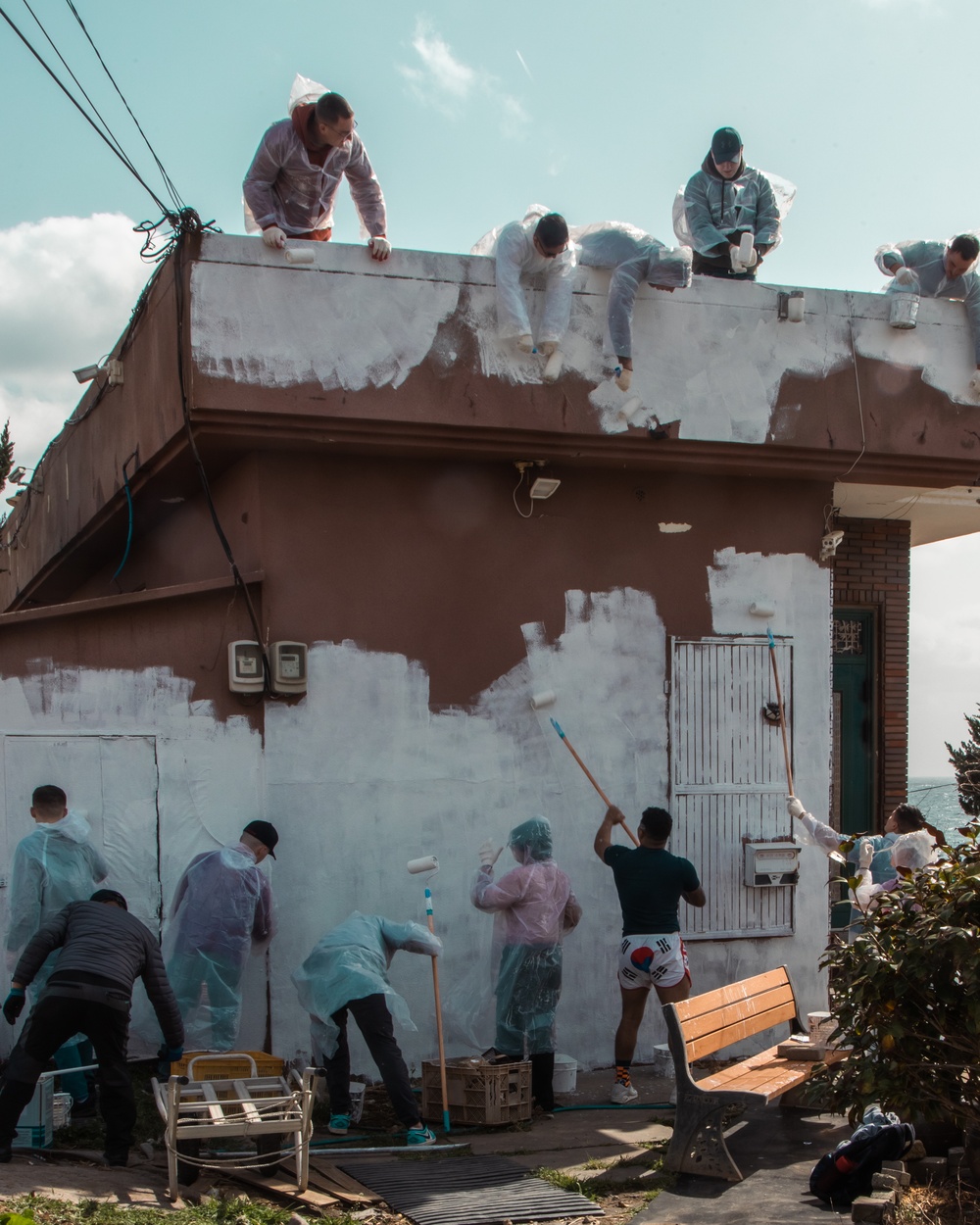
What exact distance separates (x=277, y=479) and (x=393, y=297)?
56.3 inches

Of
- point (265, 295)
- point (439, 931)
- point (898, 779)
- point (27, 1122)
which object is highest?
point (265, 295)

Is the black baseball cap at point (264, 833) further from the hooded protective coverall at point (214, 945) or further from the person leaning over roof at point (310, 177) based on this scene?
the person leaning over roof at point (310, 177)

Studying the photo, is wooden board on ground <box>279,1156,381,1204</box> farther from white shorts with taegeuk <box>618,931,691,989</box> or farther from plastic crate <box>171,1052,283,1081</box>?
white shorts with taegeuk <box>618,931,691,989</box>

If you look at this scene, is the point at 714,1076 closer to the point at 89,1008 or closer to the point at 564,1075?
the point at 564,1075

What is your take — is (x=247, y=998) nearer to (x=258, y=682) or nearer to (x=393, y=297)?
(x=258, y=682)

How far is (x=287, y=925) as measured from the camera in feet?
26.8

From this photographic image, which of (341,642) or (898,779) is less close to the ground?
(341,642)

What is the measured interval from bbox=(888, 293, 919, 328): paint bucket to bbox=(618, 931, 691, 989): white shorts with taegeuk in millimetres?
4804

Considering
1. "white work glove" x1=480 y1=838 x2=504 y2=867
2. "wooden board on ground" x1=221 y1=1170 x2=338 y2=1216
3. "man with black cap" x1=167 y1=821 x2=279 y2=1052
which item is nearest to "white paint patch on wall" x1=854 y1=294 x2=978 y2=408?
"white work glove" x1=480 y1=838 x2=504 y2=867

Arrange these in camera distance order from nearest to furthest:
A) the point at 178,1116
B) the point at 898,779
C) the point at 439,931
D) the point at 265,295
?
the point at 178,1116
the point at 265,295
the point at 439,931
the point at 898,779

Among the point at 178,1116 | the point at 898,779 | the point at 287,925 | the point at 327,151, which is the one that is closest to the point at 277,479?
the point at 327,151

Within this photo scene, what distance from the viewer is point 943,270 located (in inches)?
388

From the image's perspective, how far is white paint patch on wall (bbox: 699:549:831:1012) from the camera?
939 centimetres

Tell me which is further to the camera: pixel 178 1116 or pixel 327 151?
pixel 327 151
